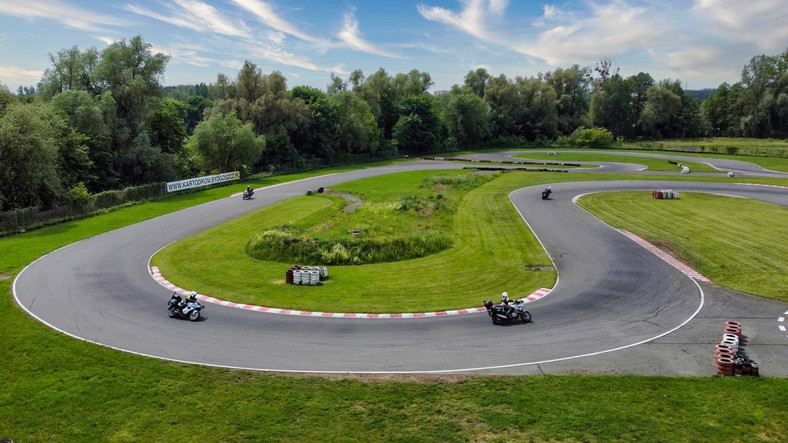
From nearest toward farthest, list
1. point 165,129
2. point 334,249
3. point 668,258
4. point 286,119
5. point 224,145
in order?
point 668,258
point 334,249
point 165,129
point 224,145
point 286,119

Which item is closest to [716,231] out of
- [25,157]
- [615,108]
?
[25,157]

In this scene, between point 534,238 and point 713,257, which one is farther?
point 534,238

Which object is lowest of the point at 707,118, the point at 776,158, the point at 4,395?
the point at 4,395

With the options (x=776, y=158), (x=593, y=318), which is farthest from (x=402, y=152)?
(x=593, y=318)

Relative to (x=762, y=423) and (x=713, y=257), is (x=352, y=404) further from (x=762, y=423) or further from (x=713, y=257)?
(x=713, y=257)

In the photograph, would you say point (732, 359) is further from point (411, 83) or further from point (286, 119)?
point (411, 83)

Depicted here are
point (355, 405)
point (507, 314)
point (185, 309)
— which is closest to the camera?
point (355, 405)
